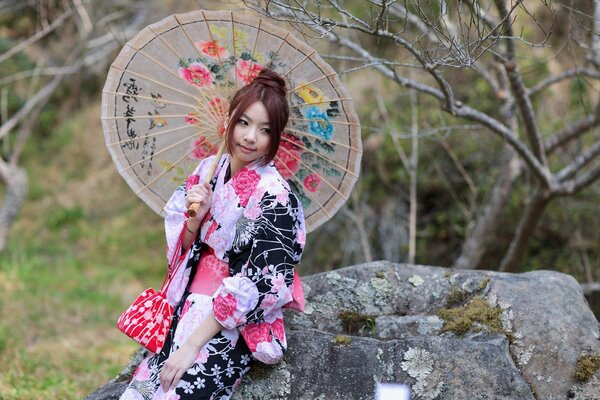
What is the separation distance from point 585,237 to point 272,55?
431 centimetres

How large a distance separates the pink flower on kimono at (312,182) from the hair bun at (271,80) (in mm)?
408

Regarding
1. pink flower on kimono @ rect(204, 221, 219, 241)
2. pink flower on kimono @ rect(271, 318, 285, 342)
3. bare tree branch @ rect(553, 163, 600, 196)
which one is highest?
pink flower on kimono @ rect(204, 221, 219, 241)

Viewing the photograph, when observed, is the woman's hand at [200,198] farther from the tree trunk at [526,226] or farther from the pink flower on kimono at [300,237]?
the tree trunk at [526,226]

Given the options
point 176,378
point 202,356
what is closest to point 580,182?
point 202,356

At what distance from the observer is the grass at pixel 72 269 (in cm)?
447

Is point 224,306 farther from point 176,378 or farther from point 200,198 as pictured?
point 200,198

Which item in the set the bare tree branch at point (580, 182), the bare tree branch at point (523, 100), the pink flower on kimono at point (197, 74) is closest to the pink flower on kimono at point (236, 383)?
the pink flower on kimono at point (197, 74)

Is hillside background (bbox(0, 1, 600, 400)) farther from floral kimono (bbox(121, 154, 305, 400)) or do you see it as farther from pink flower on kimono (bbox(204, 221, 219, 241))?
pink flower on kimono (bbox(204, 221, 219, 241))

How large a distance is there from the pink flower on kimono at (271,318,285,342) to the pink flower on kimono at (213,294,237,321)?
226 millimetres

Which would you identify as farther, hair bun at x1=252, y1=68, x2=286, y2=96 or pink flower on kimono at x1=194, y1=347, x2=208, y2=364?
hair bun at x1=252, y1=68, x2=286, y2=96

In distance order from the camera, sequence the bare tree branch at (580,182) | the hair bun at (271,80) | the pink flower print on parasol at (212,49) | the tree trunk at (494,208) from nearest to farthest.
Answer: the hair bun at (271,80) < the pink flower print on parasol at (212,49) < the bare tree branch at (580,182) < the tree trunk at (494,208)

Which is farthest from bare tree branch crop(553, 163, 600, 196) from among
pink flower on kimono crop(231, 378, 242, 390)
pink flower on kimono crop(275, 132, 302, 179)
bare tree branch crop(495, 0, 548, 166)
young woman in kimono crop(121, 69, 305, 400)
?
pink flower on kimono crop(231, 378, 242, 390)

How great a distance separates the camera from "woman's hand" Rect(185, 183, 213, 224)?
2480 mm

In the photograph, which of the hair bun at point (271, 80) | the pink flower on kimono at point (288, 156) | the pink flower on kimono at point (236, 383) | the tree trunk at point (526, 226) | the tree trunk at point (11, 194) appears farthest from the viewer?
the tree trunk at point (11, 194)
